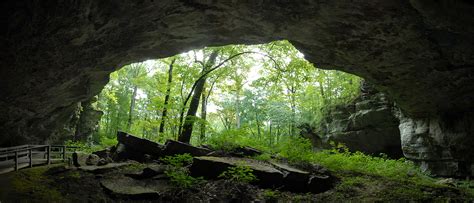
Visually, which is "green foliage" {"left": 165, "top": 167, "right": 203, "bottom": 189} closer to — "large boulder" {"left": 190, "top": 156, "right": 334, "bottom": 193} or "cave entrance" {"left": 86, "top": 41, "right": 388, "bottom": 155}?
"large boulder" {"left": 190, "top": 156, "right": 334, "bottom": 193}

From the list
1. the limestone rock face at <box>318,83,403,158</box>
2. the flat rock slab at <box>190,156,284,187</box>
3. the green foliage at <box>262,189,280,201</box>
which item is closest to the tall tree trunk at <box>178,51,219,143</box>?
the flat rock slab at <box>190,156,284,187</box>

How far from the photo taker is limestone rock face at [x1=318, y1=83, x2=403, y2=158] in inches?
663

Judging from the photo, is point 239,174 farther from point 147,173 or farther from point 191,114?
point 191,114

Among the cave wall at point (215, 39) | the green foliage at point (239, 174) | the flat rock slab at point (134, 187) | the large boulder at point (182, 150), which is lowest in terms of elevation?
the flat rock slab at point (134, 187)

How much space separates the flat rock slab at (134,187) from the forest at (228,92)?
445 cm

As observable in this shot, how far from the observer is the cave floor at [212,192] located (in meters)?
7.25

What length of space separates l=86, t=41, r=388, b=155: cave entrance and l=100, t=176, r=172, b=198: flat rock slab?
14.2ft

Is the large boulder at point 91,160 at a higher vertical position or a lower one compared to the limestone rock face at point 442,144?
lower

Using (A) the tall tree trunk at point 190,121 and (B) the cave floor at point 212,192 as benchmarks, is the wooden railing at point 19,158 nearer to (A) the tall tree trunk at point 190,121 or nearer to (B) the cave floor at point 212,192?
(B) the cave floor at point 212,192

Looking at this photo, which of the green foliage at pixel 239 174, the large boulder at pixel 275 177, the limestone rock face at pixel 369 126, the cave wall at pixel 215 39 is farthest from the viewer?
the limestone rock face at pixel 369 126

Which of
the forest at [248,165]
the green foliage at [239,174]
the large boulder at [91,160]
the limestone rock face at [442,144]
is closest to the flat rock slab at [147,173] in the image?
the forest at [248,165]

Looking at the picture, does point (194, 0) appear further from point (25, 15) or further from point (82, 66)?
point (82, 66)

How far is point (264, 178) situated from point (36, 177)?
272 inches

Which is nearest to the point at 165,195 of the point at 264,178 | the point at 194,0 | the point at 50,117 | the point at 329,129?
the point at 264,178
